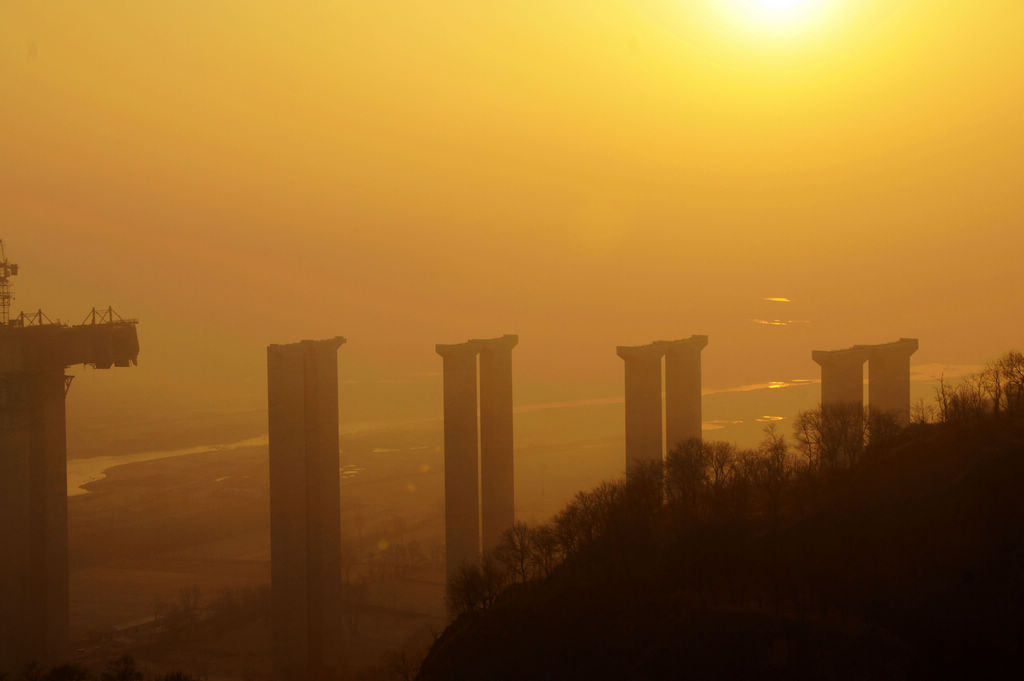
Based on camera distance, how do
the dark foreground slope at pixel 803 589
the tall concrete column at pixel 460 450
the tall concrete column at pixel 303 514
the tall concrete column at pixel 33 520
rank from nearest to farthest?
the dark foreground slope at pixel 803 589 < the tall concrete column at pixel 33 520 < the tall concrete column at pixel 303 514 < the tall concrete column at pixel 460 450

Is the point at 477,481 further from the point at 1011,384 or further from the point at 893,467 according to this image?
the point at 1011,384

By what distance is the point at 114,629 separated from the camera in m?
30.7

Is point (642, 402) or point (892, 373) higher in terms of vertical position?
point (892, 373)

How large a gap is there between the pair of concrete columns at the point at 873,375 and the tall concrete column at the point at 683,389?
3.42 metres

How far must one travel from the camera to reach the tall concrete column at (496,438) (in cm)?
2580

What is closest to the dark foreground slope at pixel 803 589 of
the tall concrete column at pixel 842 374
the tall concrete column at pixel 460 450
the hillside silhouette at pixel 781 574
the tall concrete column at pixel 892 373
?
the hillside silhouette at pixel 781 574

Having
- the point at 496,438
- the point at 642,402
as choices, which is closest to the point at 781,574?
the point at 642,402

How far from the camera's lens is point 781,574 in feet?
46.4

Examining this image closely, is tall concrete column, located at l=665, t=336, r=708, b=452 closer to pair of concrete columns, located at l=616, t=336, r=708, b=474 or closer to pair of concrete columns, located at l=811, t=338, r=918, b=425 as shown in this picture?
pair of concrete columns, located at l=616, t=336, r=708, b=474

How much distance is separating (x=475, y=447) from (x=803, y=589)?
505 inches

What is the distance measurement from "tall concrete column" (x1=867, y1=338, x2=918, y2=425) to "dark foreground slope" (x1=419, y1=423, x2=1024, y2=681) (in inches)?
337

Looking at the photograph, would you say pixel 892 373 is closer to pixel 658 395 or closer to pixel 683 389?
pixel 683 389

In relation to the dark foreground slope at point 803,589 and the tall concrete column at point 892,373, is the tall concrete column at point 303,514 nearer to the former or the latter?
the dark foreground slope at point 803,589

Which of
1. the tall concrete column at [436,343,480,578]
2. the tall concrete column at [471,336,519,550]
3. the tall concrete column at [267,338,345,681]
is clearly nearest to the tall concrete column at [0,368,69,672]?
the tall concrete column at [267,338,345,681]
